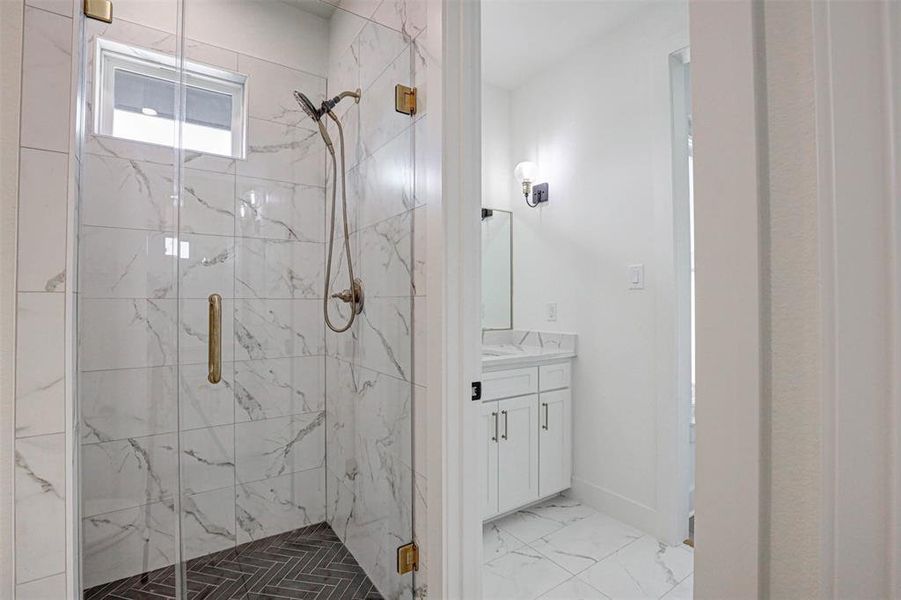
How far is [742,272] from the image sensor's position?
57cm

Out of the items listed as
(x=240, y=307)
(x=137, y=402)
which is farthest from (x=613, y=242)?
(x=137, y=402)

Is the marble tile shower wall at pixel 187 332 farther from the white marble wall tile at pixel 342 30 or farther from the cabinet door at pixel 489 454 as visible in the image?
the cabinet door at pixel 489 454

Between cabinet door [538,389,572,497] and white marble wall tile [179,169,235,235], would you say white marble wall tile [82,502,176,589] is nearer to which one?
white marble wall tile [179,169,235,235]

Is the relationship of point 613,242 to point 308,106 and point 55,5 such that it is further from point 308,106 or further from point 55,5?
point 55,5

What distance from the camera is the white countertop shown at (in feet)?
7.16

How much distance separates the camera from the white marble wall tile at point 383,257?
156cm

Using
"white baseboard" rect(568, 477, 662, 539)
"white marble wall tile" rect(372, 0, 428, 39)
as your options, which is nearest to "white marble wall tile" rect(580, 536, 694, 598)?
"white baseboard" rect(568, 477, 662, 539)

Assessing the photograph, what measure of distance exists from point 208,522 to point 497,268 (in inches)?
86.2

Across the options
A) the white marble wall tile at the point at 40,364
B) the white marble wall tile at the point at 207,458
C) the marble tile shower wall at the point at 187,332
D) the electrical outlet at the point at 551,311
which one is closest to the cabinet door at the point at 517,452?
the electrical outlet at the point at 551,311

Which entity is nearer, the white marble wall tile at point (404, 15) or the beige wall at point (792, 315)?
the beige wall at point (792, 315)

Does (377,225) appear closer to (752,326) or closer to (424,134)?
(424,134)

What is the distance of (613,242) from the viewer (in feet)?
7.93

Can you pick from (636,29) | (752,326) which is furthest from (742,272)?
(636,29)

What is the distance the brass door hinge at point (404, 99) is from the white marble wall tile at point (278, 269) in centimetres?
56
